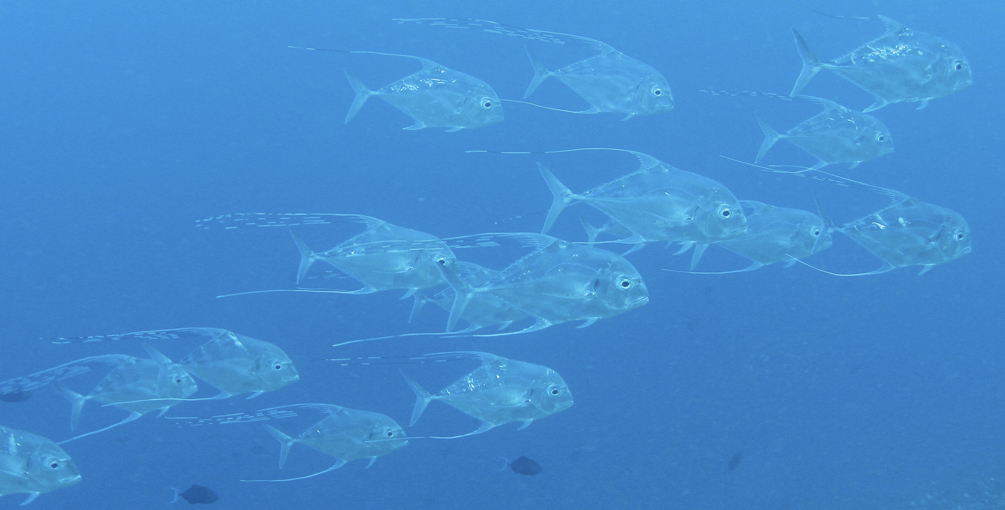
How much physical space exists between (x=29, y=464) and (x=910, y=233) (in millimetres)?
5067

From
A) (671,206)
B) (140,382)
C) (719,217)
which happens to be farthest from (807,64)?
(140,382)

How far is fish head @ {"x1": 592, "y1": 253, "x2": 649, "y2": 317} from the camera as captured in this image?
298 centimetres

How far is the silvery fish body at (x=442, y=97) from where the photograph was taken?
4.09 meters

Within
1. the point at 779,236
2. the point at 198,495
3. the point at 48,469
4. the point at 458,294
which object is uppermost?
the point at 458,294

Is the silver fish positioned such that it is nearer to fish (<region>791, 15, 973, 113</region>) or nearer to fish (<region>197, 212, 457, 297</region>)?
fish (<region>197, 212, 457, 297</region>)

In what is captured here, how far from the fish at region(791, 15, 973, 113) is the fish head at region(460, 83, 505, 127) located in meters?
1.83

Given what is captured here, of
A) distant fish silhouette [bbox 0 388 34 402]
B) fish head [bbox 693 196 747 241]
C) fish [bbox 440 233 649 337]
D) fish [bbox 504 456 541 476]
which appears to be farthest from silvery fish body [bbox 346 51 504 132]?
distant fish silhouette [bbox 0 388 34 402]

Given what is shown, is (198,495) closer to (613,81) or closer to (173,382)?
(173,382)

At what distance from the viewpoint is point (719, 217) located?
3152 mm

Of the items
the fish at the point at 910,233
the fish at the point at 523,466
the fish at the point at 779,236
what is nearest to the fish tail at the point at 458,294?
the fish at the point at 779,236

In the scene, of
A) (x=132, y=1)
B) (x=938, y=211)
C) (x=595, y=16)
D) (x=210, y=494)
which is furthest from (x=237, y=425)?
(x=595, y=16)

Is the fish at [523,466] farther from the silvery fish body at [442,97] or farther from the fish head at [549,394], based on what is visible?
the silvery fish body at [442,97]

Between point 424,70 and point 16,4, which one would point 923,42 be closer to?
point 424,70

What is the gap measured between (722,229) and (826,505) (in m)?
7.50
